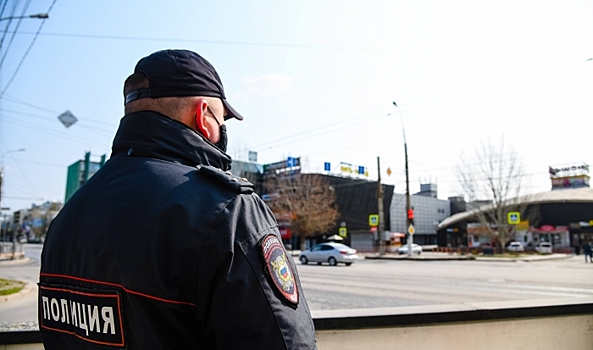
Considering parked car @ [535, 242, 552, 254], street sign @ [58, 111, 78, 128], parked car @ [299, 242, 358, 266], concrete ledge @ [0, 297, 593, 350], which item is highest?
street sign @ [58, 111, 78, 128]

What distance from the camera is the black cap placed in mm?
1351

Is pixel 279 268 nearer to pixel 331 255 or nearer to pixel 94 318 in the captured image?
pixel 94 318

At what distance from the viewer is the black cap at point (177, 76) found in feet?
4.43

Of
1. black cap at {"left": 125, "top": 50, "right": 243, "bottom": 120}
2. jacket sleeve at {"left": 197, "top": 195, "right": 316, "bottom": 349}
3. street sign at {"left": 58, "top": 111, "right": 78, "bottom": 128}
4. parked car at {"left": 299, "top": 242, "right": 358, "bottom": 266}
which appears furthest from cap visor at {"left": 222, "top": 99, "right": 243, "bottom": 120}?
parked car at {"left": 299, "top": 242, "right": 358, "bottom": 266}

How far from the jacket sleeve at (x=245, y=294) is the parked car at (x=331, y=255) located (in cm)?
2541

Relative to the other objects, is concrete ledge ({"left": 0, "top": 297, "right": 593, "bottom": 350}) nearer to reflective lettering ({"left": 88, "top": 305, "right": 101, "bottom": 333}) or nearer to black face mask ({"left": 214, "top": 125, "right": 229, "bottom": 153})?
black face mask ({"left": 214, "top": 125, "right": 229, "bottom": 153})

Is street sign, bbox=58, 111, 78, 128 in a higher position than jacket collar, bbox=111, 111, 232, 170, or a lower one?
higher

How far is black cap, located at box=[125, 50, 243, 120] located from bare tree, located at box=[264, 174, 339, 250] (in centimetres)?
4607

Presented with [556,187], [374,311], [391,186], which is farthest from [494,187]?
[374,311]

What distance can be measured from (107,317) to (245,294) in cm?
39

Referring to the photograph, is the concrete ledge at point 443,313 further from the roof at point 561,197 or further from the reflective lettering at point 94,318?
the roof at point 561,197

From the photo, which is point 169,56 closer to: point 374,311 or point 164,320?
point 164,320

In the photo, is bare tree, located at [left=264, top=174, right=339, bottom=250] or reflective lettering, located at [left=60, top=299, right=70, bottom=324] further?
bare tree, located at [left=264, top=174, right=339, bottom=250]

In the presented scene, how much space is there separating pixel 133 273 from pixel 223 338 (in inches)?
10.8
